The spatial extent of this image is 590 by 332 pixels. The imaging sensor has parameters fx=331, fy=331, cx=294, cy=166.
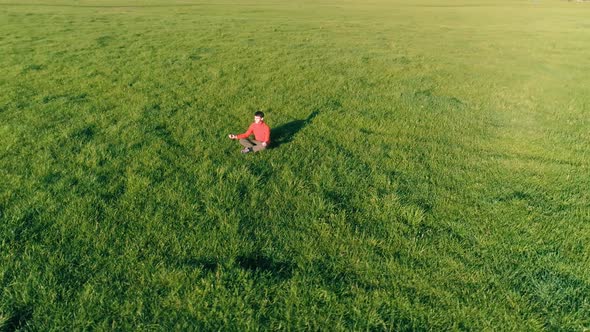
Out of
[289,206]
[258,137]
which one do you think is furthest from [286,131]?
[289,206]

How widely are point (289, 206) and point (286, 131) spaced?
3661 mm

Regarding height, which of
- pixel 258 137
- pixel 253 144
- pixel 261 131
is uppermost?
pixel 261 131

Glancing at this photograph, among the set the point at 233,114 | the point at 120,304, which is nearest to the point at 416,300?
the point at 120,304

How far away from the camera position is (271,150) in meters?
8.02

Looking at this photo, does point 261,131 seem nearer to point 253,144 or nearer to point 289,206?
point 253,144

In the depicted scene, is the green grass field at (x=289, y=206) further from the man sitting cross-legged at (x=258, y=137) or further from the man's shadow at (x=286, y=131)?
the man sitting cross-legged at (x=258, y=137)

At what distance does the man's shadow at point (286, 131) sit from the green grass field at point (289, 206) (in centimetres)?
8

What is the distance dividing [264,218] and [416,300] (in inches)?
104

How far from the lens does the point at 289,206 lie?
5984mm

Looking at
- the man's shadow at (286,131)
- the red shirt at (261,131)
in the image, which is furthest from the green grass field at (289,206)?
the red shirt at (261,131)

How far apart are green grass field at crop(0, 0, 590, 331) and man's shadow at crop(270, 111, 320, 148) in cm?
8

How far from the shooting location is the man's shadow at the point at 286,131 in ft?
28.0

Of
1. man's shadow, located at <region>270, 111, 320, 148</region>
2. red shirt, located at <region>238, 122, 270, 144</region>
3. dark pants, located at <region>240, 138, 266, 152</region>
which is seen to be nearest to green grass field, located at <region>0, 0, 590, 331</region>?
man's shadow, located at <region>270, 111, 320, 148</region>

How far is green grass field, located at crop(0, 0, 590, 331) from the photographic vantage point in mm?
4102
